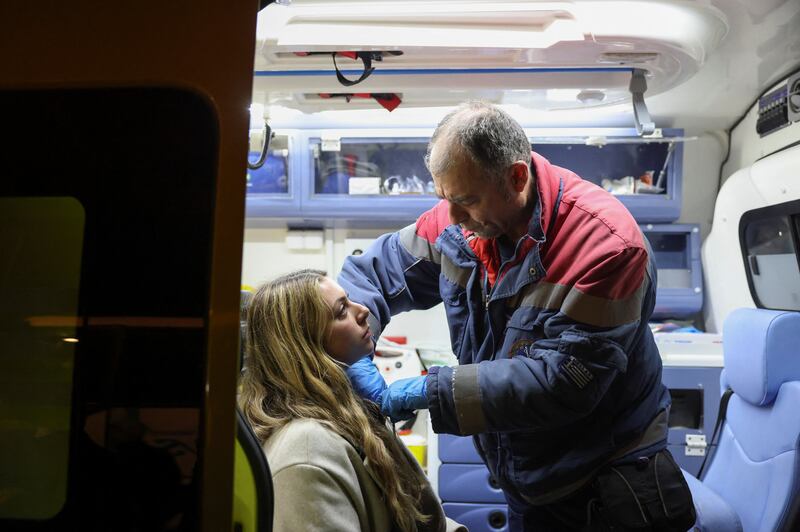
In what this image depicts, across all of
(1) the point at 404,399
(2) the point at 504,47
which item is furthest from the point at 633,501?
(2) the point at 504,47

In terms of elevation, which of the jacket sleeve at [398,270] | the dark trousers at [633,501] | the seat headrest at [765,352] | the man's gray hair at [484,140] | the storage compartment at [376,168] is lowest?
the dark trousers at [633,501]

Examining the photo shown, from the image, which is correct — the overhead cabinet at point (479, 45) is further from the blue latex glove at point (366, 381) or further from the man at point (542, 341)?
the blue latex glove at point (366, 381)

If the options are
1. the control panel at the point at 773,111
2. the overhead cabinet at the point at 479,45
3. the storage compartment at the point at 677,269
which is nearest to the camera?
the overhead cabinet at the point at 479,45

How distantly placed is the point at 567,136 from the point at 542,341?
2.21m

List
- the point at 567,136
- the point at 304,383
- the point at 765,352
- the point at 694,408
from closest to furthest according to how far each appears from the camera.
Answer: the point at 304,383, the point at 765,352, the point at 694,408, the point at 567,136

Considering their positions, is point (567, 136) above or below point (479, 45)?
above

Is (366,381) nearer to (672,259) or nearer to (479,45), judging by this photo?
(479,45)

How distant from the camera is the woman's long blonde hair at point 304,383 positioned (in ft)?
5.69

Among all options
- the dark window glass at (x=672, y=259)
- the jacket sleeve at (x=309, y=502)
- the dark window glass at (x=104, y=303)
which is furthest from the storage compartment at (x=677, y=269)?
the dark window glass at (x=104, y=303)

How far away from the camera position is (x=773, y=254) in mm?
3211

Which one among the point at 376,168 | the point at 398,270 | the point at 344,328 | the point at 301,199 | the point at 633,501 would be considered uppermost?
the point at 376,168

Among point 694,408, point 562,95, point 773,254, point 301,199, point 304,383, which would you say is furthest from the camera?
point 301,199

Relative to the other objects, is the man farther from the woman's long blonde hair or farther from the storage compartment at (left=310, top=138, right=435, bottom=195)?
the storage compartment at (left=310, top=138, right=435, bottom=195)

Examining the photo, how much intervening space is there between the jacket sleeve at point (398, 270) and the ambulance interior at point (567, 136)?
1.98 feet
